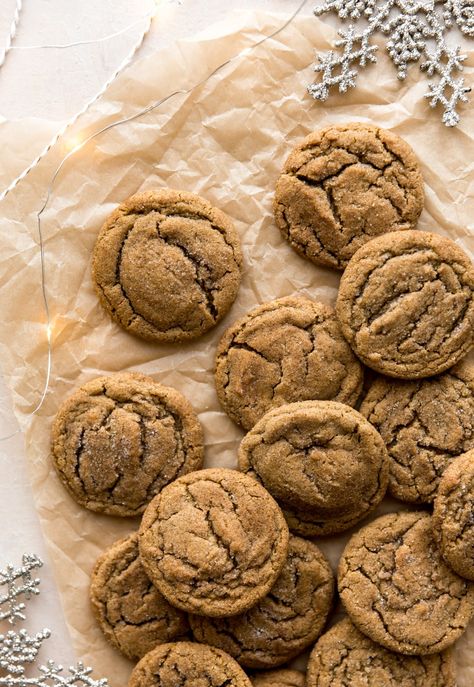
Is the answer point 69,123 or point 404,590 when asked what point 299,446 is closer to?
point 404,590

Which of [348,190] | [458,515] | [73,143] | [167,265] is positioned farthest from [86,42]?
[458,515]

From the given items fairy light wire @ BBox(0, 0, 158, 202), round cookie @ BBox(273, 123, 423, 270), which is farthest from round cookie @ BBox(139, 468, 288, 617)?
fairy light wire @ BBox(0, 0, 158, 202)

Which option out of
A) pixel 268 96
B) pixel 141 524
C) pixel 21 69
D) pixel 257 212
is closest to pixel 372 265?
pixel 257 212

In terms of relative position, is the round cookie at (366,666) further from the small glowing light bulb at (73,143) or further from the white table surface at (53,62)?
the small glowing light bulb at (73,143)

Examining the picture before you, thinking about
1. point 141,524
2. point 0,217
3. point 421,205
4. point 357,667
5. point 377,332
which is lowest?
point 357,667

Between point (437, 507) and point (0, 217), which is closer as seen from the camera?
point (437, 507)

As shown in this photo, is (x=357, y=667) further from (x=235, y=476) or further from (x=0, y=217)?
(x=0, y=217)

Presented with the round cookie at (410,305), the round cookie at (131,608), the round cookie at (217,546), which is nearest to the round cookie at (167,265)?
the round cookie at (410,305)
